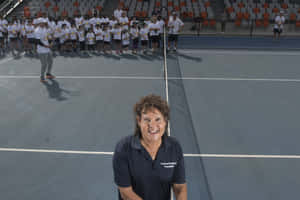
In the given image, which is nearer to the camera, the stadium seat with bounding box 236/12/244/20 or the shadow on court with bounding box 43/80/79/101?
the shadow on court with bounding box 43/80/79/101

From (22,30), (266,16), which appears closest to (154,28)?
(22,30)

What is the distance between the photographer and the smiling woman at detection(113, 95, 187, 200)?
6.31 ft

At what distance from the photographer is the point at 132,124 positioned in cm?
631

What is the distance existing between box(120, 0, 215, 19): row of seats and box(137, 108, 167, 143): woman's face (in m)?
17.9

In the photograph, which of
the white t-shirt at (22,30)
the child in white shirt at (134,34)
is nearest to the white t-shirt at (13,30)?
the white t-shirt at (22,30)

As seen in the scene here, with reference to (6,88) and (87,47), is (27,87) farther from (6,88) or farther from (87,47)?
(87,47)

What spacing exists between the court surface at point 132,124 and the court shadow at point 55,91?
0.03m

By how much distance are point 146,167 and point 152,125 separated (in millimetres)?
308

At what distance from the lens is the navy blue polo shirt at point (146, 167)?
1.93 m

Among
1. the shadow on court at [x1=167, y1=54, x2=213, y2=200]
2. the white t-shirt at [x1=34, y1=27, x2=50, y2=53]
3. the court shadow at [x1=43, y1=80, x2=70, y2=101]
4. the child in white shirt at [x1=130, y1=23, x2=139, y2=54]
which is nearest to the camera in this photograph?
the shadow on court at [x1=167, y1=54, x2=213, y2=200]

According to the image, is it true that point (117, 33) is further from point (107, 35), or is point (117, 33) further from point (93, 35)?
point (93, 35)

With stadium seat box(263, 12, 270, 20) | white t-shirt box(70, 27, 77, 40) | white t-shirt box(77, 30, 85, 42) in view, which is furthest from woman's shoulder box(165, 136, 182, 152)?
stadium seat box(263, 12, 270, 20)

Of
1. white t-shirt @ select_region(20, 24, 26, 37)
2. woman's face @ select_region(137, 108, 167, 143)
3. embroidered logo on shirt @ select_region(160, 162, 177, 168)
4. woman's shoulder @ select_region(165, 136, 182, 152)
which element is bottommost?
embroidered logo on shirt @ select_region(160, 162, 177, 168)

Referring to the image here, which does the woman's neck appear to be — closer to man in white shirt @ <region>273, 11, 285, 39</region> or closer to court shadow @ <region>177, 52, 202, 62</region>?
court shadow @ <region>177, 52, 202, 62</region>
